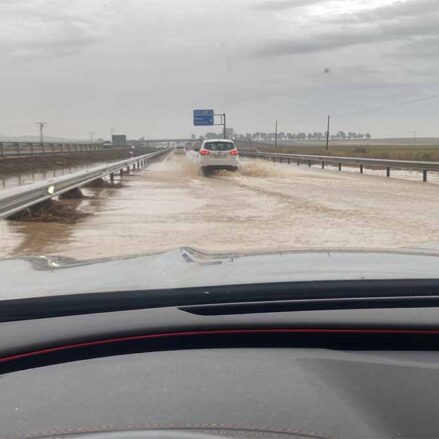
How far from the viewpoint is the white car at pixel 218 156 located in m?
25.1

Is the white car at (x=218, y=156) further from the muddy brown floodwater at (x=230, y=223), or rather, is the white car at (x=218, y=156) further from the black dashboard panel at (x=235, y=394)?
the black dashboard panel at (x=235, y=394)

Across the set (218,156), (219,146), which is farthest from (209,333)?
(219,146)

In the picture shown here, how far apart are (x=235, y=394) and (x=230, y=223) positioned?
9028 mm

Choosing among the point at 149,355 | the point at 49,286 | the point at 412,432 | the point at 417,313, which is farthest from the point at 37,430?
the point at 417,313

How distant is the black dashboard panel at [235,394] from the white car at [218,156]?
23.4 metres

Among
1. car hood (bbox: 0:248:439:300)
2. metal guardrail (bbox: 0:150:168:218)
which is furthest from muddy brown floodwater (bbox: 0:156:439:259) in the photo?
car hood (bbox: 0:248:439:300)

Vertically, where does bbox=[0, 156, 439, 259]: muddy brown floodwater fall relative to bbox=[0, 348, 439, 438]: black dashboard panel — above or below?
below

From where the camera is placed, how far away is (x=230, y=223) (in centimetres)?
1070

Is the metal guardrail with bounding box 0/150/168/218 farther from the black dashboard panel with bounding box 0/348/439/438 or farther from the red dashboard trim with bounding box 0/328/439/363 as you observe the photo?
the black dashboard panel with bounding box 0/348/439/438

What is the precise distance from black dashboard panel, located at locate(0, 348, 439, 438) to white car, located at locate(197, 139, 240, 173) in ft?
76.8

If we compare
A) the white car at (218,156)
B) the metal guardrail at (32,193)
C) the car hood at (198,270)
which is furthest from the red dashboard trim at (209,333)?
the white car at (218,156)

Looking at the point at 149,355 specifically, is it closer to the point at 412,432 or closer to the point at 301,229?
the point at 412,432

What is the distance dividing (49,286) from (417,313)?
1.45 metres

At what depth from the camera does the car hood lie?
88.1 inches
